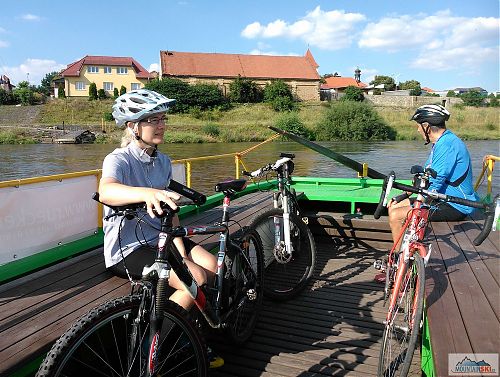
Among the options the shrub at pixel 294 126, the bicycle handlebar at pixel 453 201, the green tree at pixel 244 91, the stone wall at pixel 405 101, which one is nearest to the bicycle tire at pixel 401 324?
the bicycle handlebar at pixel 453 201

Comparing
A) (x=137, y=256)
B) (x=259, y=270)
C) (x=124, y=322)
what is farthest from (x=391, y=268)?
(x=124, y=322)

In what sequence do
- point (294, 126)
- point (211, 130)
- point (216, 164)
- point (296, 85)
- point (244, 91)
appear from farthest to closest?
point (296, 85)
point (244, 91)
point (294, 126)
point (211, 130)
point (216, 164)

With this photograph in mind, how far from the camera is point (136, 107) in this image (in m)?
2.61

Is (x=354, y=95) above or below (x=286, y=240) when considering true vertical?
above

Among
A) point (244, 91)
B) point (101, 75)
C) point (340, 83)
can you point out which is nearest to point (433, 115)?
point (244, 91)

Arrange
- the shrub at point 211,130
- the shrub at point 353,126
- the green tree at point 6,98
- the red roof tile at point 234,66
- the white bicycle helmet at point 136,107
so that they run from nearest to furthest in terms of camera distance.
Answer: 1. the white bicycle helmet at point 136,107
2. the shrub at point 211,130
3. the shrub at point 353,126
4. the green tree at point 6,98
5. the red roof tile at point 234,66

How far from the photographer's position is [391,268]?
11.8 feet

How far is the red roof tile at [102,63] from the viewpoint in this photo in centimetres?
6769

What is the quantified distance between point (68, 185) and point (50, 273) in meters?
0.96

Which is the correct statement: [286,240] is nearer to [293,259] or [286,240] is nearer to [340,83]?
[293,259]

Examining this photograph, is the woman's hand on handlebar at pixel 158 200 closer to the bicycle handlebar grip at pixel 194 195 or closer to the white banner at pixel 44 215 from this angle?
the bicycle handlebar grip at pixel 194 195

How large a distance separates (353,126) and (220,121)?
1698 centimetres

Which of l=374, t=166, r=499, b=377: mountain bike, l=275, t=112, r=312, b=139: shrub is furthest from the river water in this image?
l=374, t=166, r=499, b=377: mountain bike

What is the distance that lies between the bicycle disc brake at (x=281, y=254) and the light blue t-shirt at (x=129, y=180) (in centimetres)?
176
